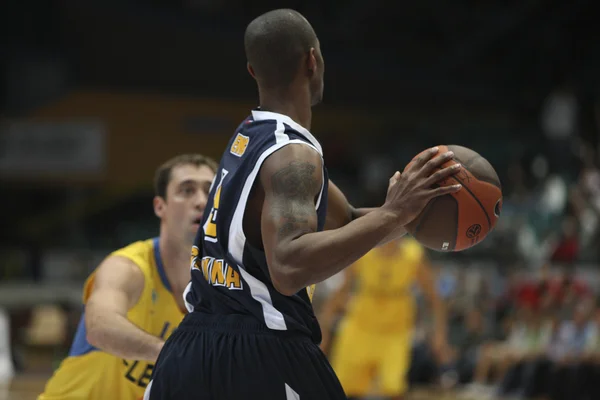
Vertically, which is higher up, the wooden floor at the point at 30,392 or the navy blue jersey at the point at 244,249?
the navy blue jersey at the point at 244,249

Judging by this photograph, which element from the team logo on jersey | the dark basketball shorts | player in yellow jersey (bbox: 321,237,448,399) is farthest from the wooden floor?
the team logo on jersey

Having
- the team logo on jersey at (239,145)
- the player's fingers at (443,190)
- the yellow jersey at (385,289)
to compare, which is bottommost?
the yellow jersey at (385,289)

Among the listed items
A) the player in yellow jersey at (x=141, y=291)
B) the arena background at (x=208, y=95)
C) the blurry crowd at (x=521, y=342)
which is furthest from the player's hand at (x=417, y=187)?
the arena background at (x=208, y=95)

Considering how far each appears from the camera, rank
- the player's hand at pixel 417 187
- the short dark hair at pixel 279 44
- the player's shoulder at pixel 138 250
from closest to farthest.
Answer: the player's hand at pixel 417 187
the short dark hair at pixel 279 44
the player's shoulder at pixel 138 250

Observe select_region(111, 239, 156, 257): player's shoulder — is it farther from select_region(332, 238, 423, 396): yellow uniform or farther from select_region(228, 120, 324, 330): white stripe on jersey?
select_region(332, 238, 423, 396): yellow uniform

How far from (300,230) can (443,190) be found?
1.50ft

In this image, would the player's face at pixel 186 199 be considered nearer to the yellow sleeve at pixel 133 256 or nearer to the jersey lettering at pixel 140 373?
the yellow sleeve at pixel 133 256

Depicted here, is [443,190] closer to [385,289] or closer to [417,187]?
[417,187]

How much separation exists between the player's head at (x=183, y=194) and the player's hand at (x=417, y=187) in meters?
1.60

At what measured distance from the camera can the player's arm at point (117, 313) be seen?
3328 mm

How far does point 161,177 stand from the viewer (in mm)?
4266

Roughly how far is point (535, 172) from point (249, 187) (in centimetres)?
1221

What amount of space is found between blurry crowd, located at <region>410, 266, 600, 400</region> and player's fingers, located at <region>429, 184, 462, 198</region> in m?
5.57

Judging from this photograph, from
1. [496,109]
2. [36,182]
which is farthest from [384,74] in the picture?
[36,182]
